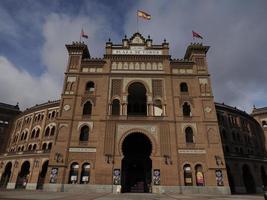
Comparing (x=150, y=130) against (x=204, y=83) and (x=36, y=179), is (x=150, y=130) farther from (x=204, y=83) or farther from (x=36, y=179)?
(x=36, y=179)

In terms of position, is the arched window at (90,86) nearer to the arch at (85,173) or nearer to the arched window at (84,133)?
the arched window at (84,133)

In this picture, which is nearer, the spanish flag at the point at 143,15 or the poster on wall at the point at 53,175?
the poster on wall at the point at 53,175

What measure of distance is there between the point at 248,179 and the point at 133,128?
2587 centimetres

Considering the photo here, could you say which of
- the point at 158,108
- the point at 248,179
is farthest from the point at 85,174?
the point at 248,179

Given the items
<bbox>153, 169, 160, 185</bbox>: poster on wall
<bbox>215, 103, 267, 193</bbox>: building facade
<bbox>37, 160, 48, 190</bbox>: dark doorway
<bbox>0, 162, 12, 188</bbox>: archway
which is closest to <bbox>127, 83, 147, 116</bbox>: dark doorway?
<bbox>153, 169, 160, 185</bbox>: poster on wall

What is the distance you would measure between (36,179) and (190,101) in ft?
91.8

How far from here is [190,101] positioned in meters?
31.0

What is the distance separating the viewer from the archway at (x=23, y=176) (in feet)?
123

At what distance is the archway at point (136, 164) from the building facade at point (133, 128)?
0.14m

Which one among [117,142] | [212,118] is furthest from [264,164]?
[117,142]

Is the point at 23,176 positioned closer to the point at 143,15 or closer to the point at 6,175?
the point at 6,175

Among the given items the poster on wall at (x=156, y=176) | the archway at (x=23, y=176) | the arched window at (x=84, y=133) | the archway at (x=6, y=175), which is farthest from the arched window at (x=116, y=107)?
the archway at (x=6, y=175)

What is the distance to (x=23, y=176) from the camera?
129 feet

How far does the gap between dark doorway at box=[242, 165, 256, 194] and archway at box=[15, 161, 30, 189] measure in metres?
38.9
